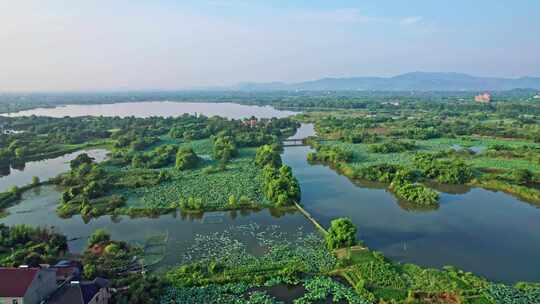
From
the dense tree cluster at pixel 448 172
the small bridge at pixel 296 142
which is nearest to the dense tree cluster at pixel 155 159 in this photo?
the small bridge at pixel 296 142

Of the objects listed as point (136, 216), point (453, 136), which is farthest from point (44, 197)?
point (453, 136)

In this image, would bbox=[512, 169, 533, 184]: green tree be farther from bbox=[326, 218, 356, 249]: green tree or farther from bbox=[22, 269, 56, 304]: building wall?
bbox=[22, 269, 56, 304]: building wall

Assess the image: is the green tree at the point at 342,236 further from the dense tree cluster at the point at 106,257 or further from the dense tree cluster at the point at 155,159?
the dense tree cluster at the point at 155,159

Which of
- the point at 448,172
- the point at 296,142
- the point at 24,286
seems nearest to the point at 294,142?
the point at 296,142

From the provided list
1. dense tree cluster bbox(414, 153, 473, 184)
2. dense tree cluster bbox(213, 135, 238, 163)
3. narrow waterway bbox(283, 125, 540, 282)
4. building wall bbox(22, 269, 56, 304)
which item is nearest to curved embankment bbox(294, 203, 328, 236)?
narrow waterway bbox(283, 125, 540, 282)

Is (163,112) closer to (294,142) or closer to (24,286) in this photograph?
(294,142)

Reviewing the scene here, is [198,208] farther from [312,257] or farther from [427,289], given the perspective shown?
[427,289]
